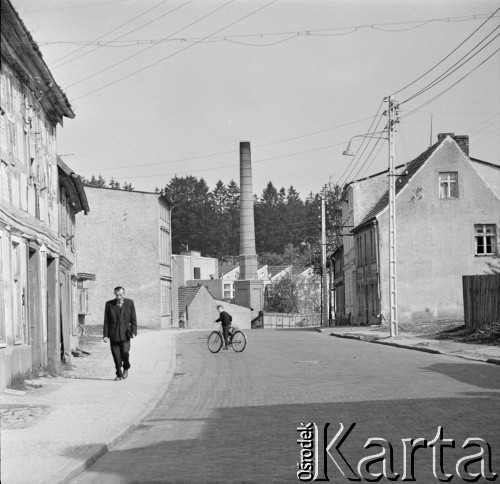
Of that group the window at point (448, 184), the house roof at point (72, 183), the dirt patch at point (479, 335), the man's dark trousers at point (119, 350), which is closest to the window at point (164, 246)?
the window at point (448, 184)

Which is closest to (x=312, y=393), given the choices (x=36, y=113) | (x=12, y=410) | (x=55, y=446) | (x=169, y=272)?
(x=12, y=410)

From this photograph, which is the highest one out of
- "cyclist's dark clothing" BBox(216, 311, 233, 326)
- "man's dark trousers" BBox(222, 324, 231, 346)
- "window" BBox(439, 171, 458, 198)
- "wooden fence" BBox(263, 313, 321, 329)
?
"window" BBox(439, 171, 458, 198)

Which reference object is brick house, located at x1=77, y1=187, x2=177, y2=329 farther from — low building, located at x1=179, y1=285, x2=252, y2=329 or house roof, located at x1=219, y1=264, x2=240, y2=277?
house roof, located at x1=219, y1=264, x2=240, y2=277

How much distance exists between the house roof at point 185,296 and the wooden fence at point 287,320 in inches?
312

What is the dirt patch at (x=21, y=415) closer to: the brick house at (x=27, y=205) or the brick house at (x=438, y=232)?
the brick house at (x=27, y=205)

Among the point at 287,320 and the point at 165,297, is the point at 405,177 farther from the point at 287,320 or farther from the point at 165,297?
the point at 287,320

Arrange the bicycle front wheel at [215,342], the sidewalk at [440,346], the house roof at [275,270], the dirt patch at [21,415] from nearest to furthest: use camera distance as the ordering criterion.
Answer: the dirt patch at [21,415] → the sidewalk at [440,346] → the bicycle front wheel at [215,342] → the house roof at [275,270]

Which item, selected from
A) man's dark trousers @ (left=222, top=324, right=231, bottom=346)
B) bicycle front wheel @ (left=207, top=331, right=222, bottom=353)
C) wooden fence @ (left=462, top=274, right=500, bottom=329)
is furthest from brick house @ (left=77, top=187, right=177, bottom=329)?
man's dark trousers @ (left=222, top=324, right=231, bottom=346)

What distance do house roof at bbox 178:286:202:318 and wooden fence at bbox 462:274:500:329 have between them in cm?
3934

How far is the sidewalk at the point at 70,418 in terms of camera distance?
29.5 ft

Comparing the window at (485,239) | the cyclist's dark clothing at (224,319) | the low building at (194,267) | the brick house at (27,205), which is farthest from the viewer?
the low building at (194,267)

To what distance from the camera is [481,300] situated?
102 ft

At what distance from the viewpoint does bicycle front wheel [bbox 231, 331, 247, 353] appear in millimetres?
28172

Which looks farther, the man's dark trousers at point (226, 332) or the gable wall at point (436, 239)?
the gable wall at point (436, 239)
